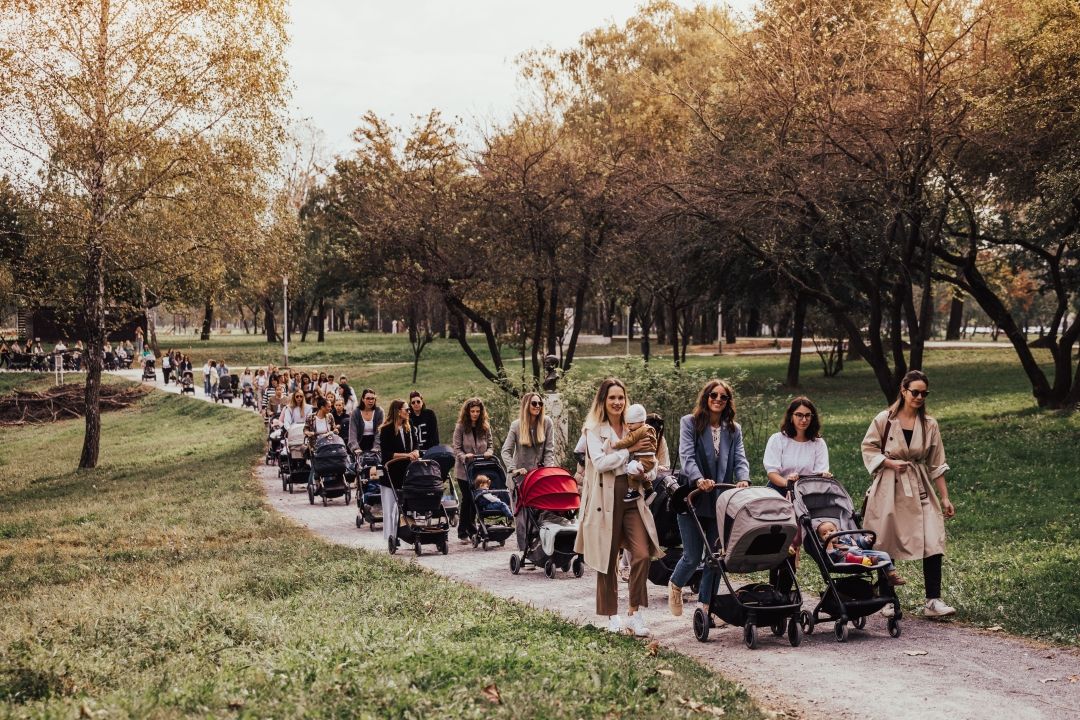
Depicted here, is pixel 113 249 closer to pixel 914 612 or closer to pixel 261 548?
pixel 261 548

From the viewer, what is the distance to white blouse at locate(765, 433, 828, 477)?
9.23 metres

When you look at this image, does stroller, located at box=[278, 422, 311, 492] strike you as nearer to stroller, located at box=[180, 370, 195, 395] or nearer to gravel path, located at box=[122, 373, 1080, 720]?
gravel path, located at box=[122, 373, 1080, 720]

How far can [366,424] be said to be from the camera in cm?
1627

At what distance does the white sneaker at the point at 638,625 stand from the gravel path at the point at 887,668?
0.58 ft

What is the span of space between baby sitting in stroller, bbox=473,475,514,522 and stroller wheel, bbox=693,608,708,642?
4935 mm

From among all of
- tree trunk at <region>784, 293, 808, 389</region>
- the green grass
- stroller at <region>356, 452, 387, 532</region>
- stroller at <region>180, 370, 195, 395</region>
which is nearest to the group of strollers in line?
the green grass

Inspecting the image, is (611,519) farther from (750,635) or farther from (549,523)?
(549,523)

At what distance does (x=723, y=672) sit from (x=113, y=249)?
67.5 ft

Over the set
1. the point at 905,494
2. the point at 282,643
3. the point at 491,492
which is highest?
the point at 905,494

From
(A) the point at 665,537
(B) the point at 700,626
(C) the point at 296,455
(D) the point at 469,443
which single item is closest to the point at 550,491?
(A) the point at 665,537

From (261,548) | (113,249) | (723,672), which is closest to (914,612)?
(723,672)

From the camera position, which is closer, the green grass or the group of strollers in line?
the green grass

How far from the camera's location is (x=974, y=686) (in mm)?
7414

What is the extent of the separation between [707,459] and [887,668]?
2124 mm
